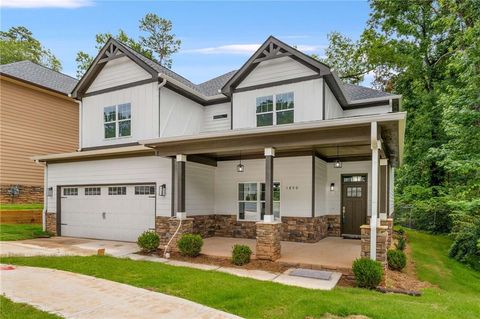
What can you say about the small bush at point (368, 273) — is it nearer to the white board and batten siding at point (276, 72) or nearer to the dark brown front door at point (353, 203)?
the dark brown front door at point (353, 203)

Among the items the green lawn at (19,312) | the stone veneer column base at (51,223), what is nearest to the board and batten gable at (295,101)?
the stone veneer column base at (51,223)

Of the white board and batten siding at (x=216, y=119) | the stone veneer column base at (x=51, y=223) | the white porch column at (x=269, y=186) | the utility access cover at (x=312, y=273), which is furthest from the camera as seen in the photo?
the white board and batten siding at (x=216, y=119)

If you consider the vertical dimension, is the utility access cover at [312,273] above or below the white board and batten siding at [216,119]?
below

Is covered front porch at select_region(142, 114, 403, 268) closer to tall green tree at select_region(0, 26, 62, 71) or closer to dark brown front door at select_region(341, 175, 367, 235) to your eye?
dark brown front door at select_region(341, 175, 367, 235)

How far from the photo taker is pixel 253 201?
39.4ft

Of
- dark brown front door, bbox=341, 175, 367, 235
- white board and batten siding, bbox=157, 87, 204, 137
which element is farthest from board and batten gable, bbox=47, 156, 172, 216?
dark brown front door, bbox=341, 175, 367, 235

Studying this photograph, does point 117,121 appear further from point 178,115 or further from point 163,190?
point 163,190

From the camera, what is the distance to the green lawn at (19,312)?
4.45 metres

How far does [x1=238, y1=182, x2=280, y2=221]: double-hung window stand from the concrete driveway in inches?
156

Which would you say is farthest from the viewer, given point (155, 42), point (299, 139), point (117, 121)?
point (155, 42)

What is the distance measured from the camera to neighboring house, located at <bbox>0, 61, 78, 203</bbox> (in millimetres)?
15422

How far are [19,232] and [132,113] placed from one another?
6.14m


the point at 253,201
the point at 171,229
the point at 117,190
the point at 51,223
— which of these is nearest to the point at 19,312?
the point at 171,229

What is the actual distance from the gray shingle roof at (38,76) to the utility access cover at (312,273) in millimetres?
15687
